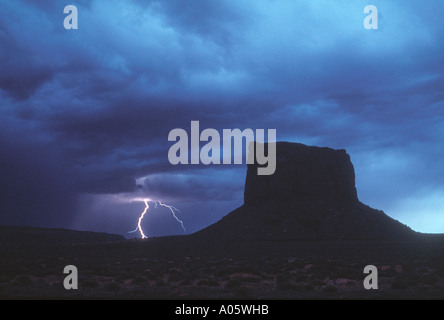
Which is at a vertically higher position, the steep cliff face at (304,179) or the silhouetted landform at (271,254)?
the steep cliff face at (304,179)

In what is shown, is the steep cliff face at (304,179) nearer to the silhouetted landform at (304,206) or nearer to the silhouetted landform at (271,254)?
the silhouetted landform at (304,206)

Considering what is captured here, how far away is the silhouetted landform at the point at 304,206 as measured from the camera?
82.1m

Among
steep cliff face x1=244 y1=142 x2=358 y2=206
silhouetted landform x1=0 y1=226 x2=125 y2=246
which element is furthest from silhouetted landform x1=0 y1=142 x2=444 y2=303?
silhouetted landform x1=0 y1=226 x2=125 y2=246

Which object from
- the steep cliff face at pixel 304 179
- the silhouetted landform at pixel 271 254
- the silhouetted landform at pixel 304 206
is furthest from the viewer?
the steep cliff face at pixel 304 179

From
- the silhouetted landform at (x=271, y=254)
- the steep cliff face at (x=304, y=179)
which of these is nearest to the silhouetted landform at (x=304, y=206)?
the steep cliff face at (x=304, y=179)

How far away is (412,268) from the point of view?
31750 millimetres

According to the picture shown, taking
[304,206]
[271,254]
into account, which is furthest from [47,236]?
[271,254]

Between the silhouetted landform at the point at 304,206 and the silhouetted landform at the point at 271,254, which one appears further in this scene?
the silhouetted landform at the point at 304,206

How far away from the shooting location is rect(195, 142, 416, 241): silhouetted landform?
82.1m

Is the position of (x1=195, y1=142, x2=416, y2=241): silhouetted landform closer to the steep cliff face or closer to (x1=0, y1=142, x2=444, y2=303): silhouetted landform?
the steep cliff face

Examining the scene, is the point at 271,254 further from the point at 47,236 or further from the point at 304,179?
the point at 47,236

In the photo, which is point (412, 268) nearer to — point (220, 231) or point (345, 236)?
point (345, 236)
